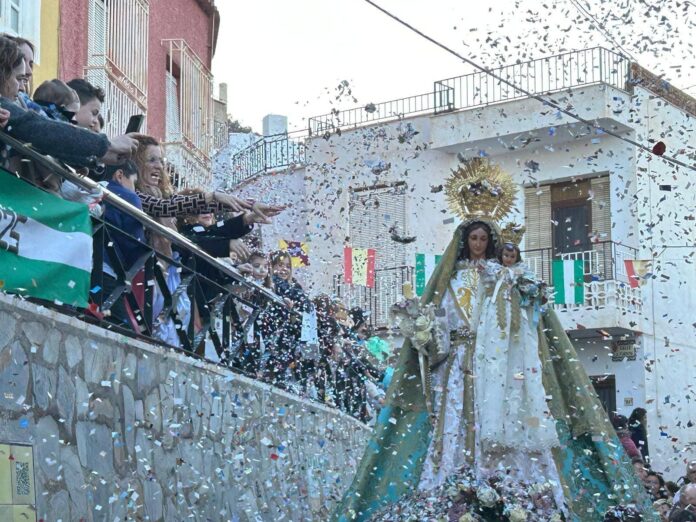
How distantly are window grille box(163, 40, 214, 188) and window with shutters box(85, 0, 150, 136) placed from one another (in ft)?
2.23

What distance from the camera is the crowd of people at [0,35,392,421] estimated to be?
6355mm

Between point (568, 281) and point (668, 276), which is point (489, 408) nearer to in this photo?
point (568, 281)

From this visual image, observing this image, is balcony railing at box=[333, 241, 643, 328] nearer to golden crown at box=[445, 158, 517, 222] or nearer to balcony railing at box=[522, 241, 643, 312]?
balcony railing at box=[522, 241, 643, 312]

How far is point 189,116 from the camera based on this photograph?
1492 centimetres

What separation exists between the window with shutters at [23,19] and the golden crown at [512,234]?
3956 mm

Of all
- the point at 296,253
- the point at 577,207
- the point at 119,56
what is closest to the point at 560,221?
the point at 577,207

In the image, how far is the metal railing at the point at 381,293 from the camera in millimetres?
19641

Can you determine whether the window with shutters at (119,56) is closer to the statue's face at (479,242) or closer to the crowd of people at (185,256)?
the crowd of people at (185,256)

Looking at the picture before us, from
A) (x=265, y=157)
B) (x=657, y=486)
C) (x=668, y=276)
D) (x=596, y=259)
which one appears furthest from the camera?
(x=265, y=157)

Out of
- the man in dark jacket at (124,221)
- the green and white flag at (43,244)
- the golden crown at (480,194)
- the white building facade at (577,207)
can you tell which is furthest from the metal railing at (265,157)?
the green and white flag at (43,244)

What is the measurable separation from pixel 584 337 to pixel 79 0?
926 cm

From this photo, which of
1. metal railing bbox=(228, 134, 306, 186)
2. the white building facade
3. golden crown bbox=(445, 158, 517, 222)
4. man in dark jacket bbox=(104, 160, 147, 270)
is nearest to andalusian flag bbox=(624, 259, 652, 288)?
the white building facade

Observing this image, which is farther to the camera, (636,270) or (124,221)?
(636,270)

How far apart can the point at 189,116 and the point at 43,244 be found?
343 inches
